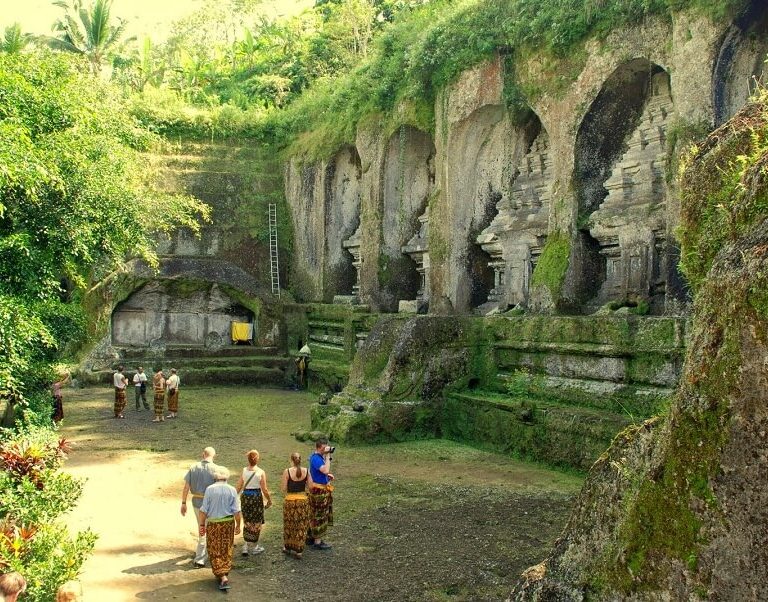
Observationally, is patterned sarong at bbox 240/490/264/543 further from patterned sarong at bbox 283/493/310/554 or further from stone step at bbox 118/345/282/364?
stone step at bbox 118/345/282/364

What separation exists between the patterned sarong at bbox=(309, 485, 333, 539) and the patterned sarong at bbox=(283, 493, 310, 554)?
0.18 metres

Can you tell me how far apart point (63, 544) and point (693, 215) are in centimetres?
471

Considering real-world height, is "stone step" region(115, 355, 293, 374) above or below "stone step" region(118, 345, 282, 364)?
below

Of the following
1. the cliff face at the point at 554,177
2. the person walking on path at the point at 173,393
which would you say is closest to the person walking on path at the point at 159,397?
the person walking on path at the point at 173,393

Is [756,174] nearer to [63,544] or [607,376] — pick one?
[63,544]

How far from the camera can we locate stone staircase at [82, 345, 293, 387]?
18.9 metres

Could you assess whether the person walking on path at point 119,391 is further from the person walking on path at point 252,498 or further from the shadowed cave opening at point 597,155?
the shadowed cave opening at point 597,155

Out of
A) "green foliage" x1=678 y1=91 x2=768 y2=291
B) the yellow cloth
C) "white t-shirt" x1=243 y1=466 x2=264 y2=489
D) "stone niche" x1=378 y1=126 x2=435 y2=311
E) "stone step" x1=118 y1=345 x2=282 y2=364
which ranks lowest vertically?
"white t-shirt" x1=243 y1=466 x2=264 y2=489

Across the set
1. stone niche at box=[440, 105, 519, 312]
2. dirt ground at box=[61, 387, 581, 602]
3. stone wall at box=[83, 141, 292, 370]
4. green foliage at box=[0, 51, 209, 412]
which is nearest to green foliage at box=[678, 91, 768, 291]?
dirt ground at box=[61, 387, 581, 602]

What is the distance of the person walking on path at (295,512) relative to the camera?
7.02 m

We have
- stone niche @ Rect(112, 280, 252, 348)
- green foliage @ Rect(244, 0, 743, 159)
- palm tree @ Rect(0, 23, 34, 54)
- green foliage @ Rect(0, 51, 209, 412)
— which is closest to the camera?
green foliage @ Rect(0, 51, 209, 412)

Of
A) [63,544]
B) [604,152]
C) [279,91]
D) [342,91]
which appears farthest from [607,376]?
[279,91]

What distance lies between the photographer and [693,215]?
14.6ft

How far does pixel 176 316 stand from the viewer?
2041 centimetres
